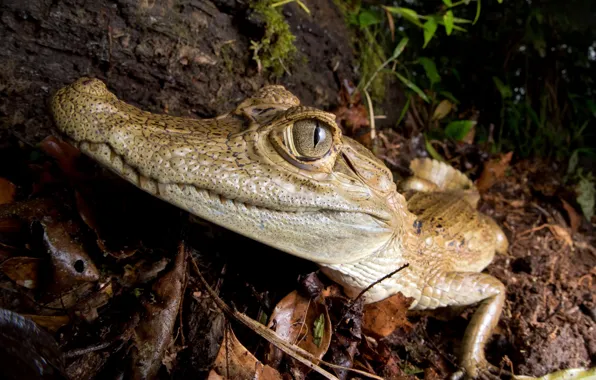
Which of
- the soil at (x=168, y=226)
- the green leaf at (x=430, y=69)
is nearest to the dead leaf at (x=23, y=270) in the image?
the soil at (x=168, y=226)

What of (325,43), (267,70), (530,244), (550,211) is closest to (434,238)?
(530,244)

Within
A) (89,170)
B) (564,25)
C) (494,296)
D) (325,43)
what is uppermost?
(564,25)

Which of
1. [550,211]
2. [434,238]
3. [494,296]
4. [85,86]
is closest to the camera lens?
[85,86]

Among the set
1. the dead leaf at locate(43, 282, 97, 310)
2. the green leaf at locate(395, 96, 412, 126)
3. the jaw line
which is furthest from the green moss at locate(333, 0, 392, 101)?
the dead leaf at locate(43, 282, 97, 310)

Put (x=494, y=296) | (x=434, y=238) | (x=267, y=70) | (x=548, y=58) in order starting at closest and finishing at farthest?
1. (x=494, y=296)
2. (x=434, y=238)
3. (x=267, y=70)
4. (x=548, y=58)

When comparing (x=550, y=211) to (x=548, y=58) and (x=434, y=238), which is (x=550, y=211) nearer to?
(x=434, y=238)

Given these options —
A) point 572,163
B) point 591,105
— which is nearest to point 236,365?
point 572,163

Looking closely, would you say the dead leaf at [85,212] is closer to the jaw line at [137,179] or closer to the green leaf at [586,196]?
the jaw line at [137,179]
